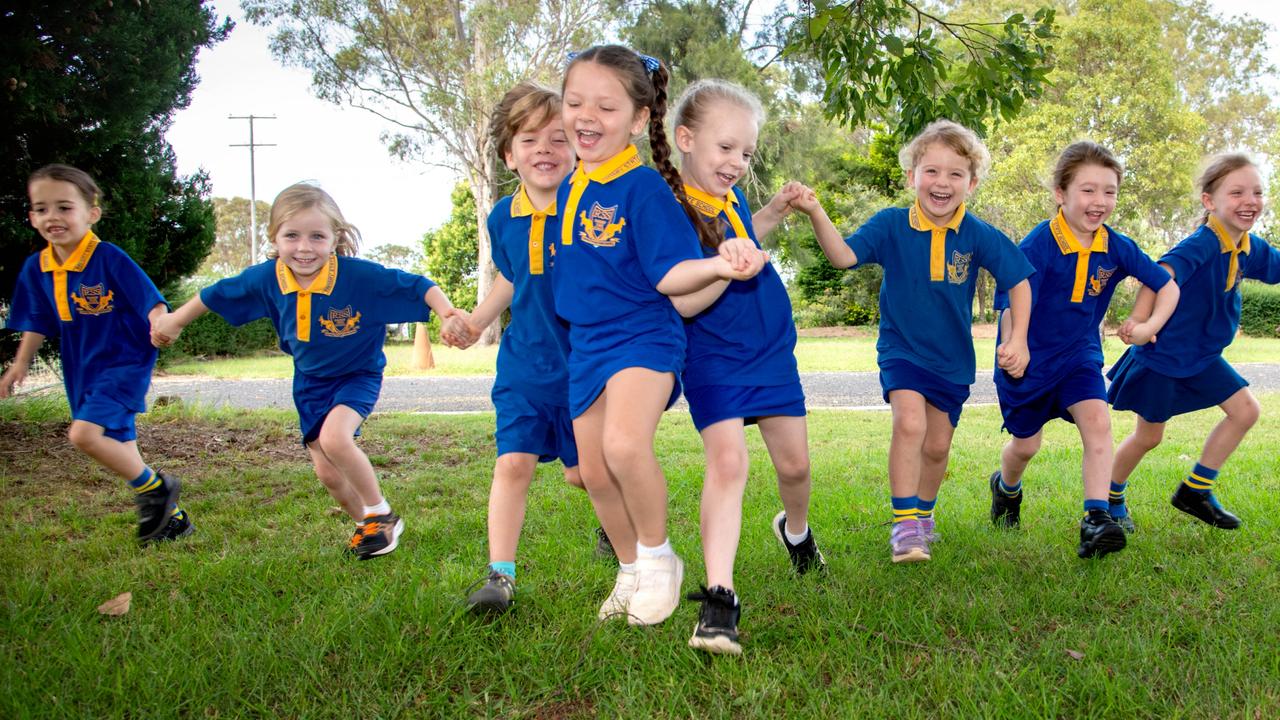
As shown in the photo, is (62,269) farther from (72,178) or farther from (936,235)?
(936,235)

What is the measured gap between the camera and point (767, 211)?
375 centimetres

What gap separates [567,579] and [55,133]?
6.05 metres

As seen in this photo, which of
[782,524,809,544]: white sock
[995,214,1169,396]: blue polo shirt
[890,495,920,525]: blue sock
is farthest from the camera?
[995,214,1169,396]: blue polo shirt

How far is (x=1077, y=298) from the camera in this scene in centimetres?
440

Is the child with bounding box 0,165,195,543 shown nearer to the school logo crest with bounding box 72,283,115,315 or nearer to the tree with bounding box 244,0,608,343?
the school logo crest with bounding box 72,283,115,315

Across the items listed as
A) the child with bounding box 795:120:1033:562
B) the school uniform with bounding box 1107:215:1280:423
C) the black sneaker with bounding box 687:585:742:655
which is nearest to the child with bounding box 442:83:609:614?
the black sneaker with bounding box 687:585:742:655

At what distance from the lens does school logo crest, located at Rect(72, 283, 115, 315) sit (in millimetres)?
5062

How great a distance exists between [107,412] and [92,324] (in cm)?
52

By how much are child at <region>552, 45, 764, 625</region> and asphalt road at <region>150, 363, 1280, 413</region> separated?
8.38 m

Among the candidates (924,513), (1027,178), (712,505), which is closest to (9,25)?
(712,505)

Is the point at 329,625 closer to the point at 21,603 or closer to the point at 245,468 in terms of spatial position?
A: the point at 21,603

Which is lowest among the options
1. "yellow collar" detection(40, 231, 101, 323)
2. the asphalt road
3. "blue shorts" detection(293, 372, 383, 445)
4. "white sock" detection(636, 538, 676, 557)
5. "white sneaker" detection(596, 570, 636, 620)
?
the asphalt road

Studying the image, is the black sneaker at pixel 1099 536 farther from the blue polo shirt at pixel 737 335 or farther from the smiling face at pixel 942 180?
the blue polo shirt at pixel 737 335

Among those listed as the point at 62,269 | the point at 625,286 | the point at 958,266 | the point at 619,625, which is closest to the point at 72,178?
the point at 62,269
